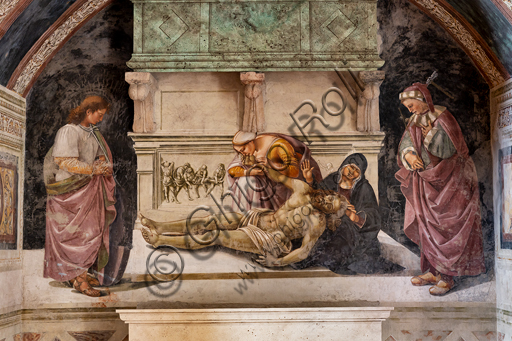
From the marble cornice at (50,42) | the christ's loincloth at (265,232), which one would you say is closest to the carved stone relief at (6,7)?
the marble cornice at (50,42)

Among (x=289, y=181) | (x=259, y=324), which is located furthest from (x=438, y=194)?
(x=259, y=324)

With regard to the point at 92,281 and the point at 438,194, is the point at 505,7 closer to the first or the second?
the point at 438,194

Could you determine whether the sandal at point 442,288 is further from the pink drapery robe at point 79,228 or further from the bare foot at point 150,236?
the pink drapery robe at point 79,228

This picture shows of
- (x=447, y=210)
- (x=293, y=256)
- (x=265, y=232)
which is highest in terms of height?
(x=447, y=210)

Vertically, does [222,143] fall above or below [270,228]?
above

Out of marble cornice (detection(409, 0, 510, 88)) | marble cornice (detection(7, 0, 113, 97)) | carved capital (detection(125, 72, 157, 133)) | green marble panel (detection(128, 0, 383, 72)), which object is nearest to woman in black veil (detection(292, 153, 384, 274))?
green marble panel (detection(128, 0, 383, 72))

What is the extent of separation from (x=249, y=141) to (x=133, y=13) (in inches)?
81.4

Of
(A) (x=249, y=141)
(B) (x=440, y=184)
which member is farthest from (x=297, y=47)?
(B) (x=440, y=184)

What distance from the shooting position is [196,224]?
6496 mm

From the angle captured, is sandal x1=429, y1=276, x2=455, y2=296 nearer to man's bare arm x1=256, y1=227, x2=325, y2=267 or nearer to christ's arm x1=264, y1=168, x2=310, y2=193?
man's bare arm x1=256, y1=227, x2=325, y2=267

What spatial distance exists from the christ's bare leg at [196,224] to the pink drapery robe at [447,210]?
2.14m

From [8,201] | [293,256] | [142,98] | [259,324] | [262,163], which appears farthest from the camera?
[262,163]

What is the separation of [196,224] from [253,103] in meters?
1.63

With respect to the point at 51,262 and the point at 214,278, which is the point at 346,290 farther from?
the point at 51,262
